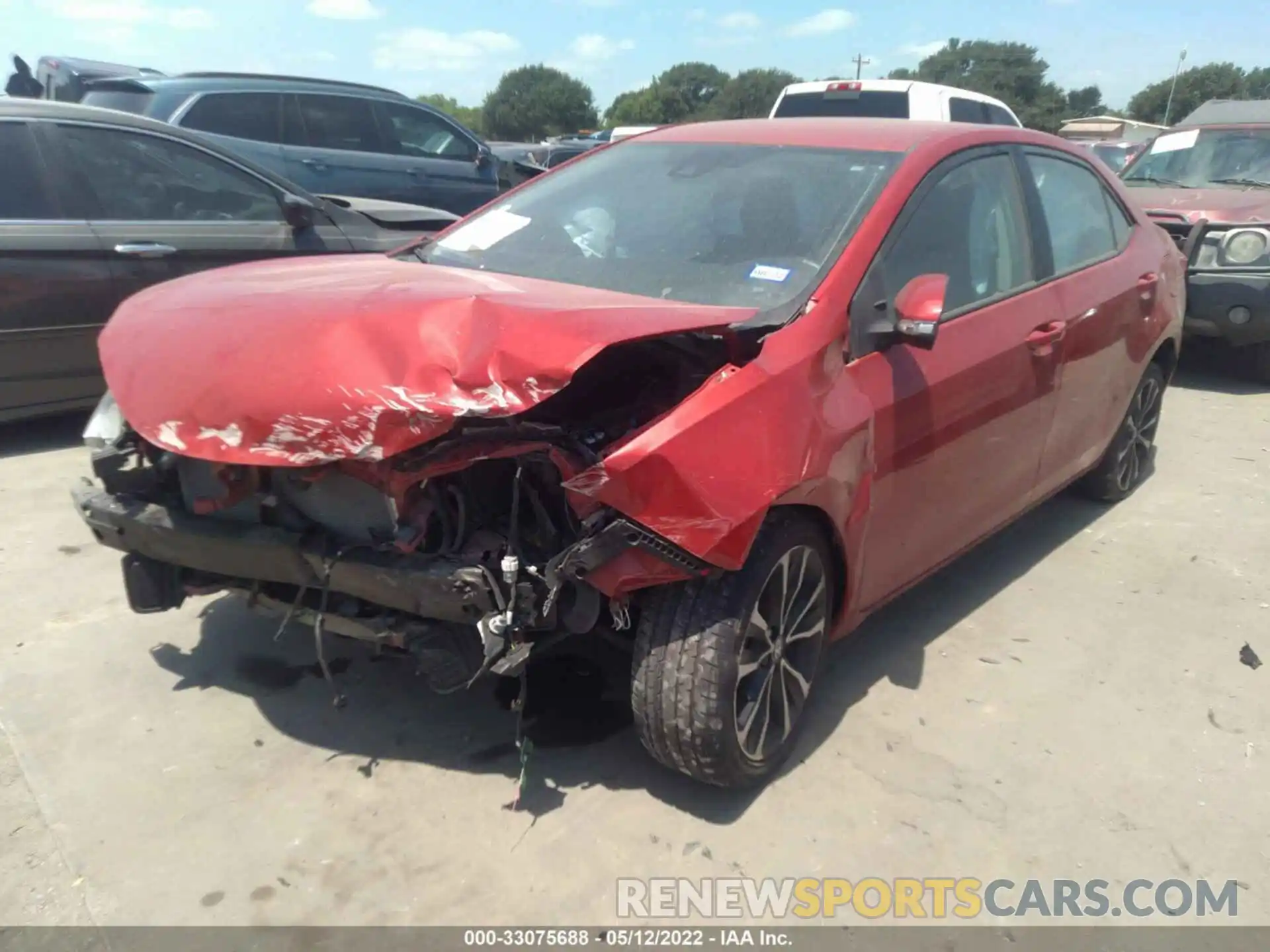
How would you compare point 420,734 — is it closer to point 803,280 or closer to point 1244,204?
point 803,280

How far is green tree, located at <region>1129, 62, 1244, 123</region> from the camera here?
81312 mm

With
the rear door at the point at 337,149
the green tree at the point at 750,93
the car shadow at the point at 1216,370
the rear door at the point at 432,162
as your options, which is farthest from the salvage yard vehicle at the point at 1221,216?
the green tree at the point at 750,93

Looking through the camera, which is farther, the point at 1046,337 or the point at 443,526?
the point at 1046,337

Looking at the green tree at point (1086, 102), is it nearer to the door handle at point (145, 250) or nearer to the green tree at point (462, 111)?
the green tree at point (462, 111)

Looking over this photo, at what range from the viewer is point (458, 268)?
3395 mm

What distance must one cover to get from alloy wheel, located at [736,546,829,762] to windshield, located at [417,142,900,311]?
734 millimetres

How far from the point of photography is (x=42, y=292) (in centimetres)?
493

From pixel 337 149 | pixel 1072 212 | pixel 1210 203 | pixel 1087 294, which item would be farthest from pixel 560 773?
pixel 337 149

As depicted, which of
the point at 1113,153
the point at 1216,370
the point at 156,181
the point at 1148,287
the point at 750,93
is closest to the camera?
the point at 1148,287

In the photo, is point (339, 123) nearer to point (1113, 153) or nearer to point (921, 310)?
point (921, 310)

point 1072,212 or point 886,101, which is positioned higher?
point 886,101

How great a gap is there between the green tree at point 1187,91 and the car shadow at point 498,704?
89.3m

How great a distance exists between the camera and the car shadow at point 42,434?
5281mm

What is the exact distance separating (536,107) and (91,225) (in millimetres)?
69075
